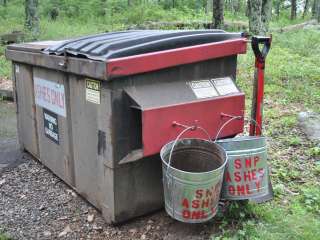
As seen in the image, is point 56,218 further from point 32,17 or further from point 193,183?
point 32,17

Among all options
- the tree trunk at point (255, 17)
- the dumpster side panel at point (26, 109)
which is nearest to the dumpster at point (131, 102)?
the dumpster side panel at point (26, 109)

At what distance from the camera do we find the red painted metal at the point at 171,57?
279 centimetres

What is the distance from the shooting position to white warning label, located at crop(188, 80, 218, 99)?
127 inches

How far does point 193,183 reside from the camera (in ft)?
8.54

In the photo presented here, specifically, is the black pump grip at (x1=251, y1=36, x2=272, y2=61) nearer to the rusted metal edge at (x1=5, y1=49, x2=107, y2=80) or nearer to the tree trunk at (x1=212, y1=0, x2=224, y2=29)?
the rusted metal edge at (x1=5, y1=49, x2=107, y2=80)

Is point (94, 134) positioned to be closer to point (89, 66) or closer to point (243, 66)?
point (89, 66)

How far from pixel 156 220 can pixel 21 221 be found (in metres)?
1.22

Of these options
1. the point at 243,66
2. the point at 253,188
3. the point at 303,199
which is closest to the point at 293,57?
the point at 243,66

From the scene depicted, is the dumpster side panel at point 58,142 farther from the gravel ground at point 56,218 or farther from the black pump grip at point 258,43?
the black pump grip at point 258,43

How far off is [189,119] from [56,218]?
1.51 meters

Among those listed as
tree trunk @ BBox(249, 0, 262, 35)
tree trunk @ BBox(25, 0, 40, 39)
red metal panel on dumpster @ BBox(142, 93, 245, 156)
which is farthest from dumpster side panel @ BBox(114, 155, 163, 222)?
tree trunk @ BBox(25, 0, 40, 39)

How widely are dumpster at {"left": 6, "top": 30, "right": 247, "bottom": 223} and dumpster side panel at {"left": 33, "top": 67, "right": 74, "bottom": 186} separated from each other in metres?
0.01

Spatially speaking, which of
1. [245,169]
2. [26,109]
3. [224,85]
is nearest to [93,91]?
[224,85]

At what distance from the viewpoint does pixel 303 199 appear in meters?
3.45
